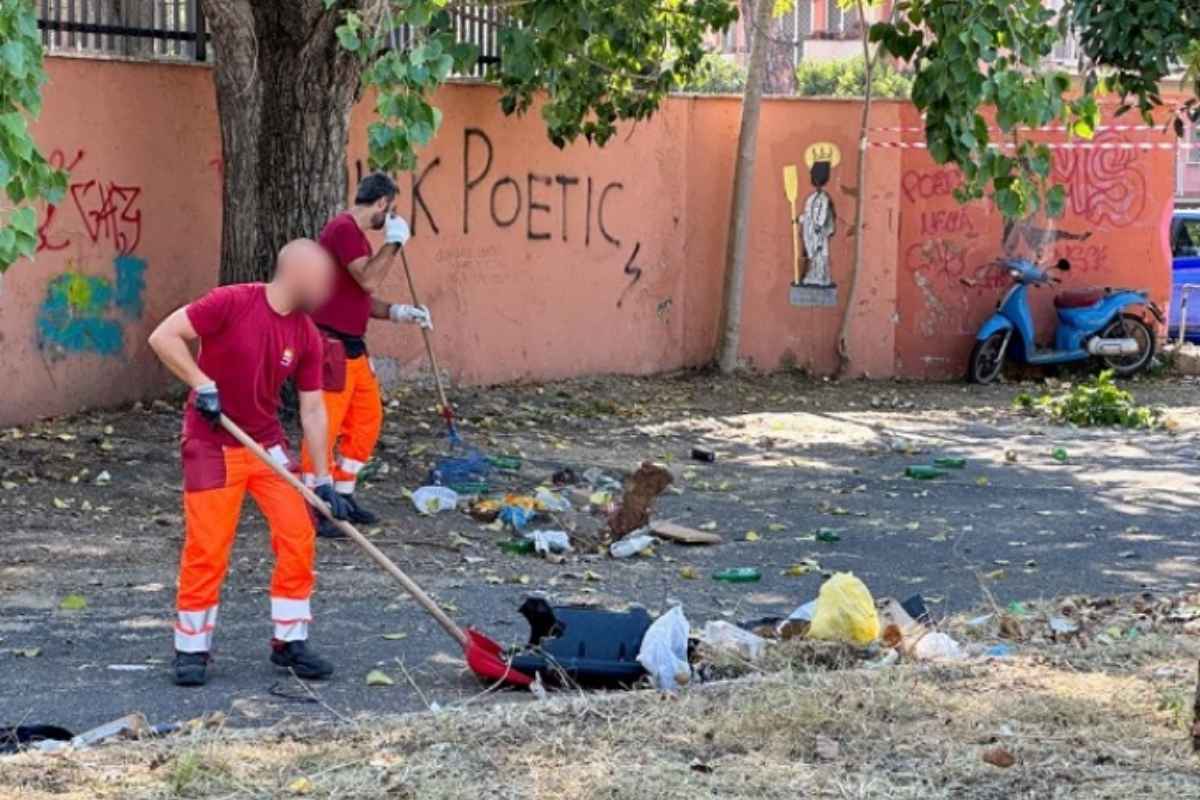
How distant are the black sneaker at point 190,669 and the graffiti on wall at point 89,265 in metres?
5.42

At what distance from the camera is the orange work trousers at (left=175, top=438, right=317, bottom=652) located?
21.2 ft

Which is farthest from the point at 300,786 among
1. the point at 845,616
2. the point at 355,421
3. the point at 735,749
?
the point at 355,421

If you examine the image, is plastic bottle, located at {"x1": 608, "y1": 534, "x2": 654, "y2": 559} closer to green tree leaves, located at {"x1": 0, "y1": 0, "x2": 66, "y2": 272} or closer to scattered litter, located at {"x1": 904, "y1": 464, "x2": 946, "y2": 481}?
scattered litter, located at {"x1": 904, "y1": 464, "x2": 946, "y2": 481}

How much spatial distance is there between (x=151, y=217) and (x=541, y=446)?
289 cm

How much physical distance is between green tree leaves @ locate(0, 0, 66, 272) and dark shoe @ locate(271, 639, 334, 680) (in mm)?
1633

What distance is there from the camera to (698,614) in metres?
7.84

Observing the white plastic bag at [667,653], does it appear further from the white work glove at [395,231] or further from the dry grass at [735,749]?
the white work glove at [395,231]

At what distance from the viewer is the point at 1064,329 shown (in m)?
17.2

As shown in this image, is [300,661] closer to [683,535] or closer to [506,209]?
[683,535]

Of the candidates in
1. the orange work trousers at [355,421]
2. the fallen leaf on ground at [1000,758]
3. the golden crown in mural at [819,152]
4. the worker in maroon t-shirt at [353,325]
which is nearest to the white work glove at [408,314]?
the worker in maroon t-shirt at [353,325]

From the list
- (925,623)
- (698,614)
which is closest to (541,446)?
(698,614)

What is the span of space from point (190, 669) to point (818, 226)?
1121 cm

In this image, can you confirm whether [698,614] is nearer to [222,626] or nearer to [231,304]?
[222,626]

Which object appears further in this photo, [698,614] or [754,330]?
[754,330]
